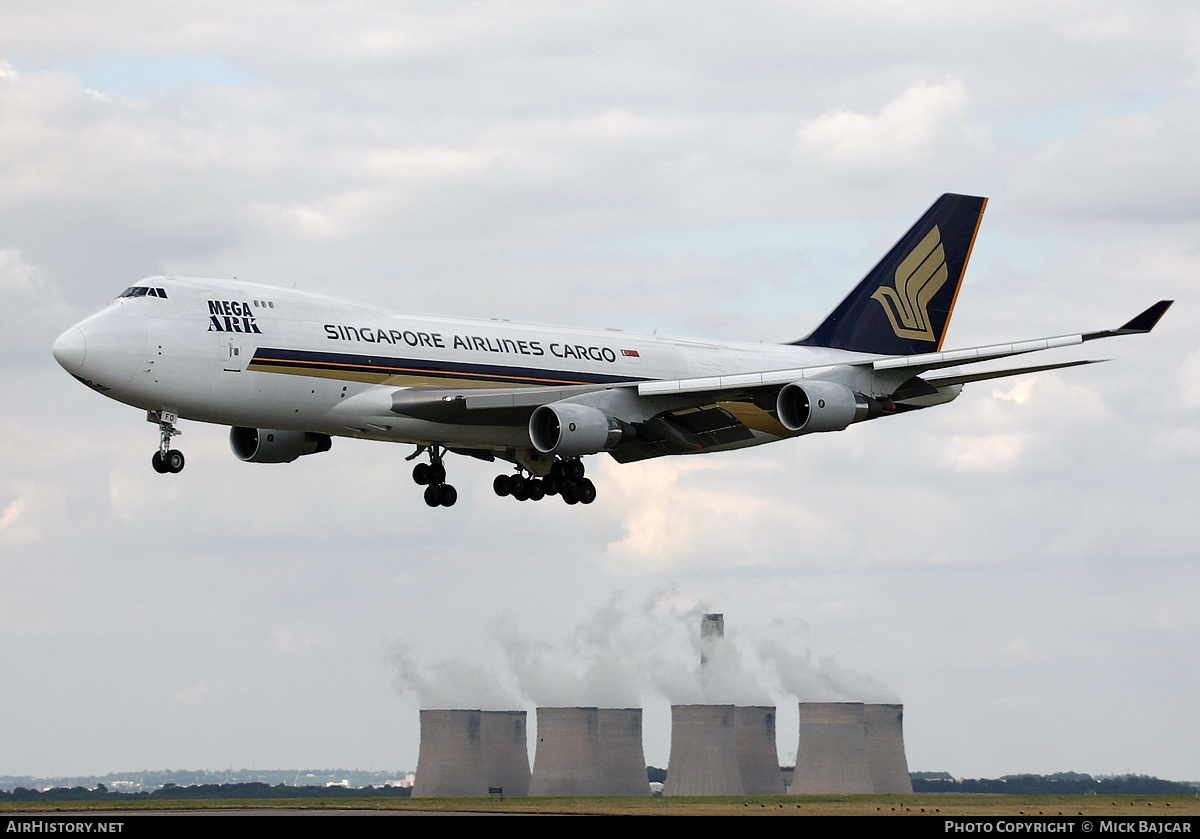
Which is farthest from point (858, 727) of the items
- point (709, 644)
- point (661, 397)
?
point (661, 397)

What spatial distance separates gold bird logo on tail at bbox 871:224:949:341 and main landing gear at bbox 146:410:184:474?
1126 inches

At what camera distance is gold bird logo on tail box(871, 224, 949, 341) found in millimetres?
61000

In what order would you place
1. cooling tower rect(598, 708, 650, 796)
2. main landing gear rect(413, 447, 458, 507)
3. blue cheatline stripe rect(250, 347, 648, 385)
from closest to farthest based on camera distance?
blue cheatline stripe rect(250, 347, 648, 385)
main landing gear rect(413, 447, 458, 507)
cooling tower rect(598, 708, 650, 796)

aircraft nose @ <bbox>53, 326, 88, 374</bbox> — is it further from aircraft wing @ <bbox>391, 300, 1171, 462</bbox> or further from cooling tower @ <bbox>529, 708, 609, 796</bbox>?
cooling tower @ <bbox>529, 708, 609, 796</bbox>

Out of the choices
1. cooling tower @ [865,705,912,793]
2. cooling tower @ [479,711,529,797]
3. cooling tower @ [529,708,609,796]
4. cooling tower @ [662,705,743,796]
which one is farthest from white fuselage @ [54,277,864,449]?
cooling tower @ [865,705,912,793]

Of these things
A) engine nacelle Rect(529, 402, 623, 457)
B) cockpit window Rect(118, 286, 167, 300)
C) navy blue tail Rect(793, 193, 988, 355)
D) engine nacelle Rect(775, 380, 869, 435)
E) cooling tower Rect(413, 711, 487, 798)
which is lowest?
cooling tower Rect(413, 711, 487, 798)

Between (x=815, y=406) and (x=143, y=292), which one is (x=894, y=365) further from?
(x=143, y=292)

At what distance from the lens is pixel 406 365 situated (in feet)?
157

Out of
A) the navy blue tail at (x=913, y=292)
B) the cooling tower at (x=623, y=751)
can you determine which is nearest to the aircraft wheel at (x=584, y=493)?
the navy blue tail at (x=913, y=292)

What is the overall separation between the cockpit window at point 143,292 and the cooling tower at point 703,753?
80702 millimetres

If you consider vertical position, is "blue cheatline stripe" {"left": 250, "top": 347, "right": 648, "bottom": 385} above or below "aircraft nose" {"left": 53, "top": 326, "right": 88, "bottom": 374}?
above
